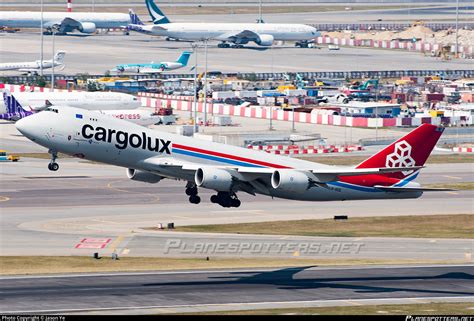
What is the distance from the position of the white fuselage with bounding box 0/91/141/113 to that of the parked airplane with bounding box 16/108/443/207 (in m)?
93.2

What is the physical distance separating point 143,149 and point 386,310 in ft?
72.1

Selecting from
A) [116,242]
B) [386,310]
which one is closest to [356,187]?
[386,310]

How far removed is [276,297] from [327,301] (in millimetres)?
3271

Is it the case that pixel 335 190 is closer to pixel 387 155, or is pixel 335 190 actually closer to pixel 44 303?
pixel 387 155

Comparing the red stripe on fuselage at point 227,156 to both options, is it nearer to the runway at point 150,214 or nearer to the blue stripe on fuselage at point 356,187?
the blue stripe on fuselage at point 356,187

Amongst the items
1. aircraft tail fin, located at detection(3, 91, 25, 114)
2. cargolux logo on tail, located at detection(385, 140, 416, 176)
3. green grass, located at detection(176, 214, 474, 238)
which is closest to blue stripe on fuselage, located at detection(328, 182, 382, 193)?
cargolux logo on tail, located at detection(385, 140, 416, 176)

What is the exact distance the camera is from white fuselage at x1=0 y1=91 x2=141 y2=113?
177m

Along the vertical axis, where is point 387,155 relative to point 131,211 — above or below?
above

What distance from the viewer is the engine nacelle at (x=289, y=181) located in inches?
3337

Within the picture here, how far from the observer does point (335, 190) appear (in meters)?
89.5

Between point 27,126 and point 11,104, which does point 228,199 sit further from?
point 11,104

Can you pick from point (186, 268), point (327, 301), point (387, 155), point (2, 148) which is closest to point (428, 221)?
point (387, 155)

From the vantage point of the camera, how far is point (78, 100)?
18038 centimetres

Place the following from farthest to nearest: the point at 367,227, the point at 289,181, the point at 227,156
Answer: the point at 367,227 → the point at 227,156 → the point at 289,181
